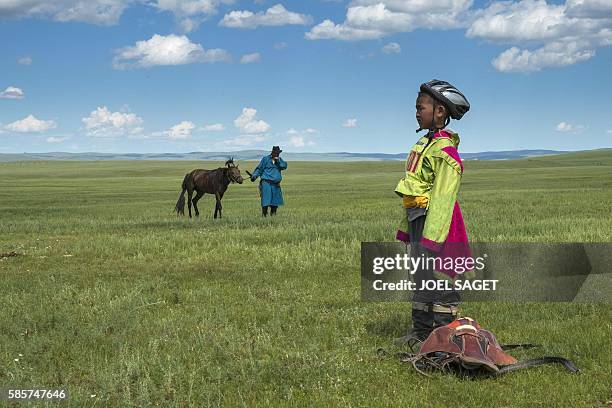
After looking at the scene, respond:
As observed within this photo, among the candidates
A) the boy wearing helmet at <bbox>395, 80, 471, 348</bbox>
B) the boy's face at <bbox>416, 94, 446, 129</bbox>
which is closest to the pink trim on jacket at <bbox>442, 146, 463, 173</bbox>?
the boy wearing helmet at <bbox>395, 80, 471, 348</bbox>

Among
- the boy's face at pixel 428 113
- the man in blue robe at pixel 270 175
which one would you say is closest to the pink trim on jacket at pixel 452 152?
the boy's face at pixel 428 113

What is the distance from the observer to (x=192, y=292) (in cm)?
980

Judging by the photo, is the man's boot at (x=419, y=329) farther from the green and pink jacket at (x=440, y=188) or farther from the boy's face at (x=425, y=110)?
the boy's face at (x=425, y=110)

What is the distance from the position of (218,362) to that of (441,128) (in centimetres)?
318

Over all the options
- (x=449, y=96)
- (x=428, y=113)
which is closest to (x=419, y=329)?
(x=428, y=113)

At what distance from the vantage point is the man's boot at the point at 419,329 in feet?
22.4

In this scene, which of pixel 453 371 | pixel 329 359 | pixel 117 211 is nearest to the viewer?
pixel 453 371

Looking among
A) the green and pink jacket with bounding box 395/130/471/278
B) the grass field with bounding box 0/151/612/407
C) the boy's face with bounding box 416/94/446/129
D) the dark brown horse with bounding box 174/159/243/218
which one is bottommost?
the grass field with bounding box 0/151/612/407

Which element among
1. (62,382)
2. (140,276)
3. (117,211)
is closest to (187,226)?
(140,276)

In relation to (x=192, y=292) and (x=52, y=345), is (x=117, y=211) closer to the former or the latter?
(x=192, y=292)

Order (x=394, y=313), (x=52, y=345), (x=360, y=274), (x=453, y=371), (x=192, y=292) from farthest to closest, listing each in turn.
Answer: (x=360, y=274), (x=192, y=292), (x=394, y=313), (x=52, y=345), (x=453, y=371)

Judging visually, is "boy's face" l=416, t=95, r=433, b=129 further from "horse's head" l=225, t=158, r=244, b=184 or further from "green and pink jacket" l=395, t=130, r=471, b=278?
"horse's head" l=225, t=158, r=244, b=184

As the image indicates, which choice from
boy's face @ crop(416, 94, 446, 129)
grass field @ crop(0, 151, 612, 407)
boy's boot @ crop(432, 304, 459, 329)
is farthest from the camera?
boy's boot @ crop(432, 304, 459, 329)

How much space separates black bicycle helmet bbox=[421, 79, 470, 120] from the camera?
6.49m
